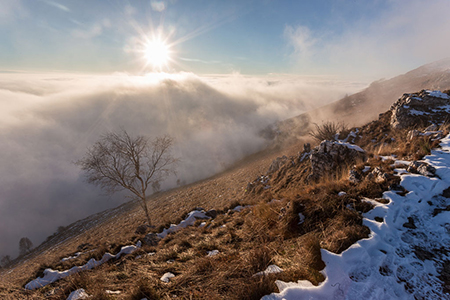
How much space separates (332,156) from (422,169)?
178 inches

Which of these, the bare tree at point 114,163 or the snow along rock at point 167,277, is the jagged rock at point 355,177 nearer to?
the snow along rock at point 167,277

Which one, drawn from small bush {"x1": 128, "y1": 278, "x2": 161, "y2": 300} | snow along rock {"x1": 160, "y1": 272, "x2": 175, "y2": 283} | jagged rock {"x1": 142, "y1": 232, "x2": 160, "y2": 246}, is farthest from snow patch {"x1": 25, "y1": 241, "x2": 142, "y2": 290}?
small bush {"x1": 128, "y1": 278, "x2": 161, "y2": 300}

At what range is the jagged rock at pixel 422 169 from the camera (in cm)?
458

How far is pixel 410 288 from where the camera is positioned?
228cm

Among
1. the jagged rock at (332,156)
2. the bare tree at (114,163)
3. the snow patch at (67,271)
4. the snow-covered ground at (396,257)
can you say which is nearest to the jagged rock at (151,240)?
the snow patch at (67,271)

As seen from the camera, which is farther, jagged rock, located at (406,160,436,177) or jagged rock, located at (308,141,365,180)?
jagged rock, located at (308,141,365,180)

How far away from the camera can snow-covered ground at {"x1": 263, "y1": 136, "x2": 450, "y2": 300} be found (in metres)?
2.21

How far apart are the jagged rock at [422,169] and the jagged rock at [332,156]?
9.55ft

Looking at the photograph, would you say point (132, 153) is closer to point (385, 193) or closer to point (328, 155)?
point (328, 155)

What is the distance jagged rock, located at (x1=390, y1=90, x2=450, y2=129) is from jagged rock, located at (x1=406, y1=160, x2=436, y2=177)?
9.00m

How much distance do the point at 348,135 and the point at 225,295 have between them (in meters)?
16.5

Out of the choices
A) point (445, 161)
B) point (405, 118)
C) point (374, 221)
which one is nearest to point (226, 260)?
point (374, 221)

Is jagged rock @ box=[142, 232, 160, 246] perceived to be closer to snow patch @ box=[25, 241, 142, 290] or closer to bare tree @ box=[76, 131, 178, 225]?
snow patch @ box=[25, 241, 142, 290]

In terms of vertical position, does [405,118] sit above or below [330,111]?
below
